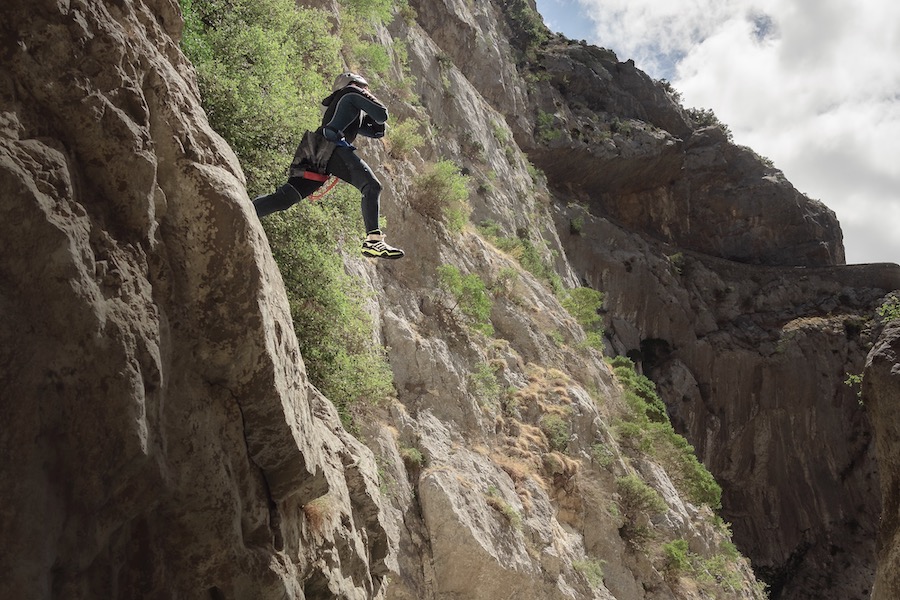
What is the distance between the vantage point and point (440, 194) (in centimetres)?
1508

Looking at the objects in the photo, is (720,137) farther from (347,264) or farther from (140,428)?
(140,428)

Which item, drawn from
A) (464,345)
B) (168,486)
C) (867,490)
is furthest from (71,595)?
(867,490)

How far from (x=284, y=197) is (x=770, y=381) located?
105ft

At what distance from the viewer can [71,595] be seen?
2908mm

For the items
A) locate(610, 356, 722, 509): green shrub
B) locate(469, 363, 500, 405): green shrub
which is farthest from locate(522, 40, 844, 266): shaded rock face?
locate(469, 363, 500, 405): green shrub

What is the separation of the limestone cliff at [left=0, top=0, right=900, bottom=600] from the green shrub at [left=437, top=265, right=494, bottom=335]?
0.25 m

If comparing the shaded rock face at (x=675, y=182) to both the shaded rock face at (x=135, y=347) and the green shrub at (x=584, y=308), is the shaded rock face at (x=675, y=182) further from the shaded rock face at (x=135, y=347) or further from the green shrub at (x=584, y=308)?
the shaded rock face at (x=135, y=347)

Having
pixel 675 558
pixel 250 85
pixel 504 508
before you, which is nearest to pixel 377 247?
pixel 250 85

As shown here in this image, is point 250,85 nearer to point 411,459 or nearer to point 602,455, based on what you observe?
point 411,459

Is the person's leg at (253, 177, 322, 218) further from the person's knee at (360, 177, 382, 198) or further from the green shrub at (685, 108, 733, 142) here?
the green shrub at (685, 108, 733, 142)

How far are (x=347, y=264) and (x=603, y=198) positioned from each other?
2992 cm

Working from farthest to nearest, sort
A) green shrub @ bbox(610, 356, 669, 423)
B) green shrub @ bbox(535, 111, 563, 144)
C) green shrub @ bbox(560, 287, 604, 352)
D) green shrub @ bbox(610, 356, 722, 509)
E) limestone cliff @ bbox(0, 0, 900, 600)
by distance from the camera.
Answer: green shrub @ bbox(535, 111, 563, 144)
green shrub @ bbox(560, 287, 604, 352)
green shrub @ bbox(610, 356, 669, 423)
green shrub @ bbox(610, 356, 722, 509)
limestone cliff @ bbox(0, 0, 900, 600)

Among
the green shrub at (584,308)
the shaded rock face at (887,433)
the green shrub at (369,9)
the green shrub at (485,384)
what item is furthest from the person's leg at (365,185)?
the green shrub at (584,308)

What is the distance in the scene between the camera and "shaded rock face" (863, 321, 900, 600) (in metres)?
9.09
